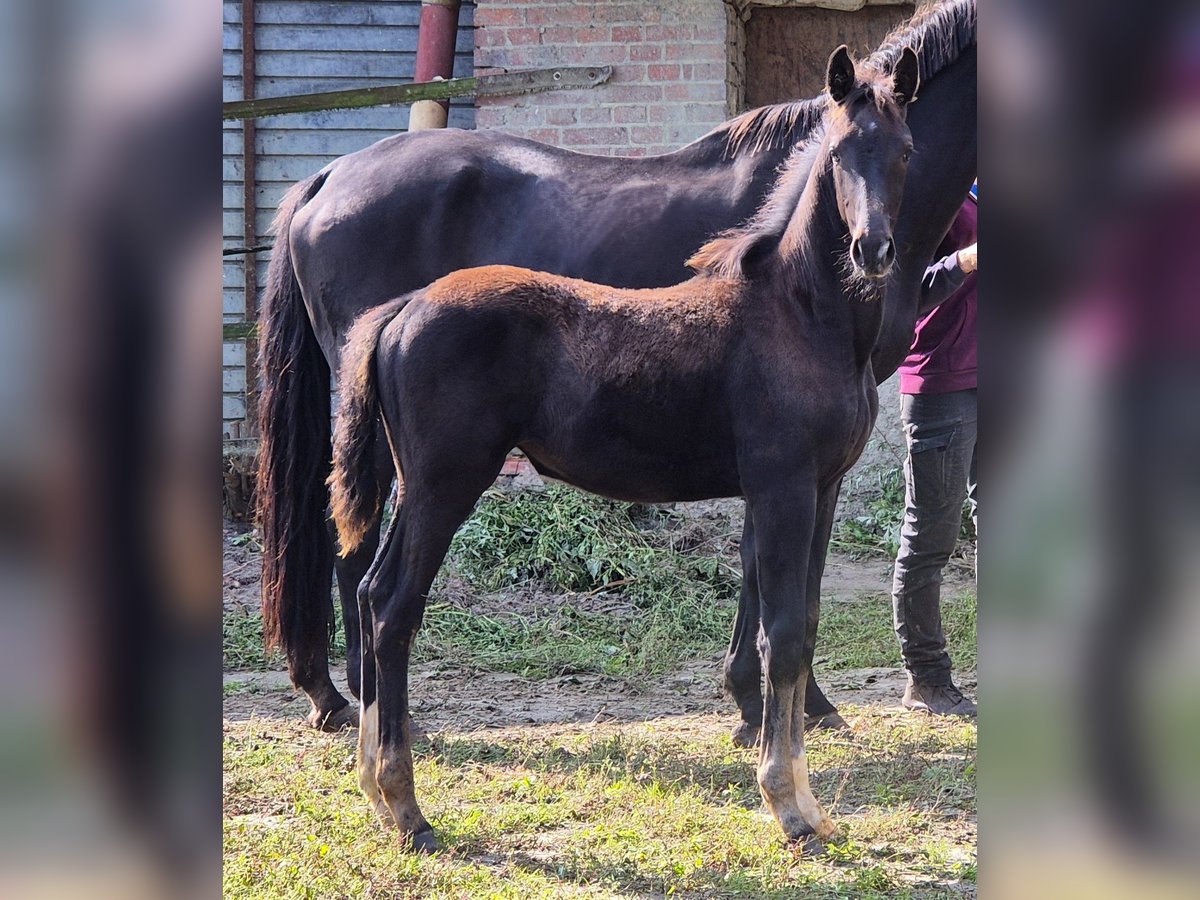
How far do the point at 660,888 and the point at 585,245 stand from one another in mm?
2510

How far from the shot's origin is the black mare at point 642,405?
3.15 m

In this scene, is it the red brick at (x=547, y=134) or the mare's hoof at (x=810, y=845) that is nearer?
the mare's hoof at (x=810, y=845)

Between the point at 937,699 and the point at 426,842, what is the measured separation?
230cm

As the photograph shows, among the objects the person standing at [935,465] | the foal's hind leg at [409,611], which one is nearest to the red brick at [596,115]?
the person standing at [935,465]

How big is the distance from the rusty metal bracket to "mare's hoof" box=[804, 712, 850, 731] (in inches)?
157

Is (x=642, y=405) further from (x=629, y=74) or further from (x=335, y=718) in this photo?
(x=629, y=74)

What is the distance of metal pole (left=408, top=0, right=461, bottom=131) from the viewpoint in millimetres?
7074

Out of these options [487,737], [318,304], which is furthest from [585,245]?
[487,737]

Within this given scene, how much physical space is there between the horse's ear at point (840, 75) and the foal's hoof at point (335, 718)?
281 cm

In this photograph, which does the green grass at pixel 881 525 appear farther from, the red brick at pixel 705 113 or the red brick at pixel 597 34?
the red brick at pixel 597 34

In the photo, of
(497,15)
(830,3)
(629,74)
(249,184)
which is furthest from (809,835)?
(249,184)

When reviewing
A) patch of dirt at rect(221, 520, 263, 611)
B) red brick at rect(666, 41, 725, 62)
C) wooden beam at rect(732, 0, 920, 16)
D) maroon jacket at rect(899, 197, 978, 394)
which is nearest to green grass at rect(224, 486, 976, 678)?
patch of dirt at rect(221, 520, 263, 611)
